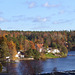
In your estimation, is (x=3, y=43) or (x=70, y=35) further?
(x=70, y=35)

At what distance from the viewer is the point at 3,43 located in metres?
65.4

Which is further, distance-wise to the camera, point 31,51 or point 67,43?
point 67,43

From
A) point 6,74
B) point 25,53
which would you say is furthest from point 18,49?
point 6,74

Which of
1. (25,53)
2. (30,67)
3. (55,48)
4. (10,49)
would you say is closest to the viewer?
→ (30,67)

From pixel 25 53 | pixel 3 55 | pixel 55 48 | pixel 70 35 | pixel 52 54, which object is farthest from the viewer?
pixel 70 35

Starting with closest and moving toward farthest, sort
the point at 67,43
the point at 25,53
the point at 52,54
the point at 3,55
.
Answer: the point at 3,55 < the point at 25,53 < the point at 52,54 < the point at 67,43

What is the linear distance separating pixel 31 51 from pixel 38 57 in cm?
277

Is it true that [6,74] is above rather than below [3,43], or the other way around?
below

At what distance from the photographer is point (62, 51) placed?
297 feet

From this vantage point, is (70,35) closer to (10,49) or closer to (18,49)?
(18,49)

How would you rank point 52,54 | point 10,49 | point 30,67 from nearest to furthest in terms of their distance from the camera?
point 30,67 < point 10,49 < point 52,54

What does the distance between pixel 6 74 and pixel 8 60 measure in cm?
2641

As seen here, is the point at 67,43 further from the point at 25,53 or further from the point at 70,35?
the point at 25,53

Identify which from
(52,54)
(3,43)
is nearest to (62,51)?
(52,54)
